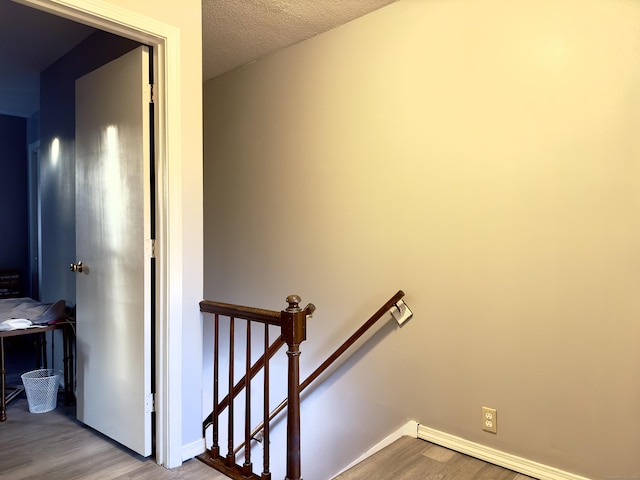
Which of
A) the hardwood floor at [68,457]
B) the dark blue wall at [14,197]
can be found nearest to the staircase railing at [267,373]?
the hardwood floor at [68,457]

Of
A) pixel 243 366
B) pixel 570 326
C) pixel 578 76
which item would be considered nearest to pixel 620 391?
pixel 570 326

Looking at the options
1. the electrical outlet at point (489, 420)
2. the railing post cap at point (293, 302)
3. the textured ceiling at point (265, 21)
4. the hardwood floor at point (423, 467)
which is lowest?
the hardwood floor at point (423, 467)

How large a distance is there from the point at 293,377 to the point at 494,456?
3.68ft

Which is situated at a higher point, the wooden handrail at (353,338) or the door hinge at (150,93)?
the door hinge at (150,93)

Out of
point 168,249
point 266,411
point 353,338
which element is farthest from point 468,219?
point 168,249

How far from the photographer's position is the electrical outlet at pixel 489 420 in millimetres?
2178

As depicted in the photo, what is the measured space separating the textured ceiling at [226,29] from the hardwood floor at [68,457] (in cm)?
246

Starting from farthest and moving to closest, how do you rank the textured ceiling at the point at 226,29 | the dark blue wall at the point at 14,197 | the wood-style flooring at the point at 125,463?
the dark blue wall at the point at 14,197 < the textured ceiling at the point at 226,29 < the wood-style flooring at the point at 125,463

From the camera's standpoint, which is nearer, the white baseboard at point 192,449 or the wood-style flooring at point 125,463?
the wood-style flooring at point 125,463

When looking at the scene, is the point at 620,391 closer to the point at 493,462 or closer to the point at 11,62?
the point at 493,462

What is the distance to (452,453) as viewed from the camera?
7.42 feet

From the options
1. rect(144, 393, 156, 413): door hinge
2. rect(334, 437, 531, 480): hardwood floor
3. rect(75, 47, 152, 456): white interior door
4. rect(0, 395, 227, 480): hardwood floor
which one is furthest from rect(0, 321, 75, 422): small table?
rect(334, 437, 531, 480): hardwood floor

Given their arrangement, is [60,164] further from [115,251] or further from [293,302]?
[293,302]

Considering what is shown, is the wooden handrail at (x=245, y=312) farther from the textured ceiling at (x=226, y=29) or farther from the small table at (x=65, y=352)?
the textured ceiling at (x=226, y=29)
